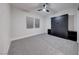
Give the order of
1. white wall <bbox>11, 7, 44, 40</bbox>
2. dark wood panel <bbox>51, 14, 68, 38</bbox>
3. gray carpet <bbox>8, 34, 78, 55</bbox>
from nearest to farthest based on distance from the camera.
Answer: gray carpet <bbox>8, 34, 78, 55</bbox>
white wall <bbox>11, 7, 44, 40</bbox>
dark wood panel <bbox>51, 14, 68, 38</bbox>

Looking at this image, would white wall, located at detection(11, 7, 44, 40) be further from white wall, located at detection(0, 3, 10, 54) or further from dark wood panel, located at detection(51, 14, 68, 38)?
dark wood panel, located at detection(51, 14, 68, 38)

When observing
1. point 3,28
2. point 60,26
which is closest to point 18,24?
point 3,28

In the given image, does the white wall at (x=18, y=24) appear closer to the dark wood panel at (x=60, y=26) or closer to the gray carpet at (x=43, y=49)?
the gray carpet at (x=43, y=49)

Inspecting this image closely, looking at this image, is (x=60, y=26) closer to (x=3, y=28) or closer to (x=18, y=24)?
(x=18, y=24)

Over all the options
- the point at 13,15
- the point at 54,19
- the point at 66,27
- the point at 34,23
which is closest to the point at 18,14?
the point at 13,15

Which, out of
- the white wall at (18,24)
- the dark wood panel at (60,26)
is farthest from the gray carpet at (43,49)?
the dark wood panel at (60,26)

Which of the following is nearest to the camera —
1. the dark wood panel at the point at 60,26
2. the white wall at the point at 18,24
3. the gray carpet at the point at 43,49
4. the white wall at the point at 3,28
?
the white wall at the point at 3,28

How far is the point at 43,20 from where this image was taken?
782 centimetres

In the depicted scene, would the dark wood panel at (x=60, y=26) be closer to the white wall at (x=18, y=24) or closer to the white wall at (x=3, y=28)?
the white wall at (x=18, y=24)

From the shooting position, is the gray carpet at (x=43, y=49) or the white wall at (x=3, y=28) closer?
the white wall at (x=3, y=28)

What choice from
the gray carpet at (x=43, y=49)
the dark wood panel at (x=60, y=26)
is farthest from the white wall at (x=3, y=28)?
the dark wood panel at (x=60, y=26)

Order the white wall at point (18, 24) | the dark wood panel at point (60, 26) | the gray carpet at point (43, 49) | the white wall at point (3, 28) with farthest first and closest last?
the dark wood panel at point (60, 26), the white wall at point (18, 24), the gray carpet at point (43, 49), the white wall at point (3, 28)

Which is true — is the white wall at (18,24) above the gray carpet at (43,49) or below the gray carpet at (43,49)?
above

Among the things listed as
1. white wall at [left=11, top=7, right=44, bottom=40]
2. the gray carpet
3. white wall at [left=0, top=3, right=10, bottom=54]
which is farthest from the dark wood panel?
white wall at [left=0, top=3, right=10, bottom=54]
